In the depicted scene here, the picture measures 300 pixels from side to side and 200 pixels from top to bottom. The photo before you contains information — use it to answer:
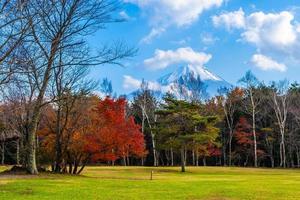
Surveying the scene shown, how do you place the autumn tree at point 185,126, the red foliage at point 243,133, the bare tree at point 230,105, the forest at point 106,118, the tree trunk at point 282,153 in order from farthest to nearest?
the bare tree at point 230,105, the red foliage at point 243,133, the tree trunk at point 282,153, the autumn tree at point 185,126, the forest at point 106,118

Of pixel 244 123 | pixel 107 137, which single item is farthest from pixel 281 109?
pixel 107 137

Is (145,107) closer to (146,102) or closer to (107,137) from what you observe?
(146,102)

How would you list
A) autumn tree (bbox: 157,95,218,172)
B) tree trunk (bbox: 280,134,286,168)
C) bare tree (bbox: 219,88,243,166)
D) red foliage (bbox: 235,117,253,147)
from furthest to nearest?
bare tree (bbox: 219,88,243,166)
red foliage (bbox: 235,117,253,147)
tree trunk (bbox: 280,134,286,168)
autumn tree (bbox: 157,95,218,172)

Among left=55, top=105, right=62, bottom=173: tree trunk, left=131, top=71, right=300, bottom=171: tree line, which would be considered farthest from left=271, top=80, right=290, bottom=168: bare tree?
left=55, top=105, right=62, bottom=173: tree trunk

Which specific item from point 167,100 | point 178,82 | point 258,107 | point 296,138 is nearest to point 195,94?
point 178,82

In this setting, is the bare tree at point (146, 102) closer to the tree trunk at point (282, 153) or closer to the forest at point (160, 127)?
the forest at point (160, 127)

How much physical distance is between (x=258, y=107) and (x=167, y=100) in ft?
73.6

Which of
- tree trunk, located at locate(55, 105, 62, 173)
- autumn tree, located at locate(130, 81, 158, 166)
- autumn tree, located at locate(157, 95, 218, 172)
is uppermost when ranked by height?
autumn tree, located at locate(130, 81, 158, 166)

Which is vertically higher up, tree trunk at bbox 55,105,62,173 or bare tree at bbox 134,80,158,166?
bare tree at bbox 134,80,158,166

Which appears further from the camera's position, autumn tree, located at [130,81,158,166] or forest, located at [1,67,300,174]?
autumn tree, located at [130,81,158,166]

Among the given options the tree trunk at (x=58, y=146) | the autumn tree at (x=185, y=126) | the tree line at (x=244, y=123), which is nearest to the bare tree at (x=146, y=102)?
the tree line at (x=244, y=123)

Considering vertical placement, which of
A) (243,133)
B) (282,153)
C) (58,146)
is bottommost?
(58,146)

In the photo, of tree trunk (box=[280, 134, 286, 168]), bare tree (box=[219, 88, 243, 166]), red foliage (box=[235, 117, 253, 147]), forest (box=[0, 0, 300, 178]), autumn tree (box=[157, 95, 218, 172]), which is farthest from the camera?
bare tree (box=[219, 88, 243, 166])

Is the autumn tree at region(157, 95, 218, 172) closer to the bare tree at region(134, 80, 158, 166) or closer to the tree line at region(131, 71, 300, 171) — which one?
the tree line at region(131, 71, 300, 171)
